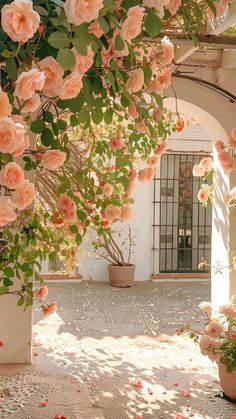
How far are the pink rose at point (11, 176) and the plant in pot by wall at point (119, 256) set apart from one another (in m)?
7.83

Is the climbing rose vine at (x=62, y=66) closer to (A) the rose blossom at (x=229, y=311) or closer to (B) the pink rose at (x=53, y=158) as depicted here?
(B) the pink rose at (x=53, y=158)

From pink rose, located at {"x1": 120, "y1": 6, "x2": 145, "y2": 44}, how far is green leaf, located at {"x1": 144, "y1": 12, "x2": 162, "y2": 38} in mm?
31

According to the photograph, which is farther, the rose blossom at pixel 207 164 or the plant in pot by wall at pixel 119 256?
the plant in pot by wall at pixel 119 256

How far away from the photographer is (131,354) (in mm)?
5156

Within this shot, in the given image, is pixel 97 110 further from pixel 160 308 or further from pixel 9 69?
pixel 160 308

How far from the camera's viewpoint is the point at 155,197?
400 inches

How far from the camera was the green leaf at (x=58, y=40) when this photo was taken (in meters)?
1.14

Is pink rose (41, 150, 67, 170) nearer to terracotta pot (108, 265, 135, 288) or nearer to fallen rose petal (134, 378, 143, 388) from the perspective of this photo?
fallen rose petal (134, 378, 143, 388)

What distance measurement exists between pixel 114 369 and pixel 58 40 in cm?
391

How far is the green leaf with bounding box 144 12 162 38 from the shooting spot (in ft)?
4.32

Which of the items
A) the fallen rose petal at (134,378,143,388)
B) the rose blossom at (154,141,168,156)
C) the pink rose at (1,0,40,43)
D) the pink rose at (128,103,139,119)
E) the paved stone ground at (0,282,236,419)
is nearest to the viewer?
the pink rose at (1,0,40,43)

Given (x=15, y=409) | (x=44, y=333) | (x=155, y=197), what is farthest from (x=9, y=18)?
(x=155, y=197)

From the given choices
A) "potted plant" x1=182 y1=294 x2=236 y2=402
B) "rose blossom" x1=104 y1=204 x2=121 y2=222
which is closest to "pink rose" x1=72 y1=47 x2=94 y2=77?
"rose blossom" x1=104 y1=204 x2=121 y2=222

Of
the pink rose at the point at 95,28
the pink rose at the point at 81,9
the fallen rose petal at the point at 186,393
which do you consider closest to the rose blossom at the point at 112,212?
the pink rose at the point at 95,28
